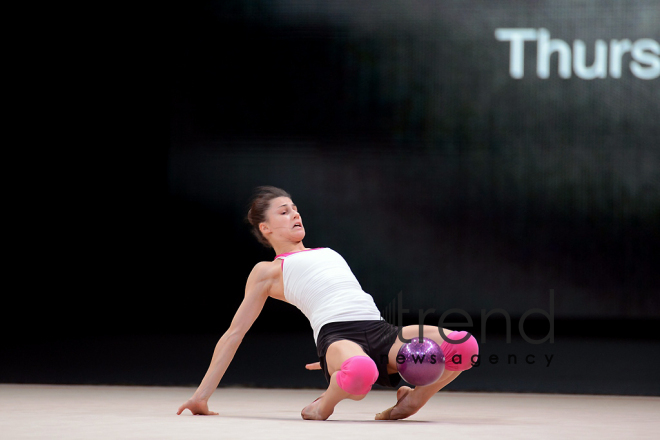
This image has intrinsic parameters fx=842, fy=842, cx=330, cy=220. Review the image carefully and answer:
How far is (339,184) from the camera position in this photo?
147 inches

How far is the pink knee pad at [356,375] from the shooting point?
2.15 meters

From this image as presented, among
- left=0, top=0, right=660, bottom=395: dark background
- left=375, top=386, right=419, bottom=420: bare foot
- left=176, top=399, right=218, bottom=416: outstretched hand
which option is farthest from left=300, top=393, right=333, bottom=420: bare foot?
left=0, top=0, right=660, bottom=395: dark background

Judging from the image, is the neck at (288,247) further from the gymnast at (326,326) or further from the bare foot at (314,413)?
the bare foot at (314,413)

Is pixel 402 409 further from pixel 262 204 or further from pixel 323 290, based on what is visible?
pixel 262 204

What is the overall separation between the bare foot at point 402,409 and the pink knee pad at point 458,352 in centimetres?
17

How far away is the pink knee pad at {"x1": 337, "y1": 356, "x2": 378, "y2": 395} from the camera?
2.15 m

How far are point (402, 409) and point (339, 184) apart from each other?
148cm

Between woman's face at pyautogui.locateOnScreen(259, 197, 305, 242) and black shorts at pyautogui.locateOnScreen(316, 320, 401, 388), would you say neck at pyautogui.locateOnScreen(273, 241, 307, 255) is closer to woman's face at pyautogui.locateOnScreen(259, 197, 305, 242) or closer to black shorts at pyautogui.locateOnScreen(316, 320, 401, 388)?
woman's face at pyautogui.locateOnScreen(259, 197, 305, 242)

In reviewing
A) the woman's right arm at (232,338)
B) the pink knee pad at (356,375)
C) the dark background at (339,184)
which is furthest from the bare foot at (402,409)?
the dark background at (339,184)

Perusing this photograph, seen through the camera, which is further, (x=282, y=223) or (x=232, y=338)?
(x=282, y=223)

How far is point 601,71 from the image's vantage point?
364 cm

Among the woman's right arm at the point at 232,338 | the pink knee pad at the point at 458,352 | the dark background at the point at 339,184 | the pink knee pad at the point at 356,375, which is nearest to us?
the pink knee pad at the point at 356,375

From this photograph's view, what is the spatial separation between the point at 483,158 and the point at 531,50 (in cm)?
52

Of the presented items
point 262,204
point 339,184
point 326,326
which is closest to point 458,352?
point 326,326
